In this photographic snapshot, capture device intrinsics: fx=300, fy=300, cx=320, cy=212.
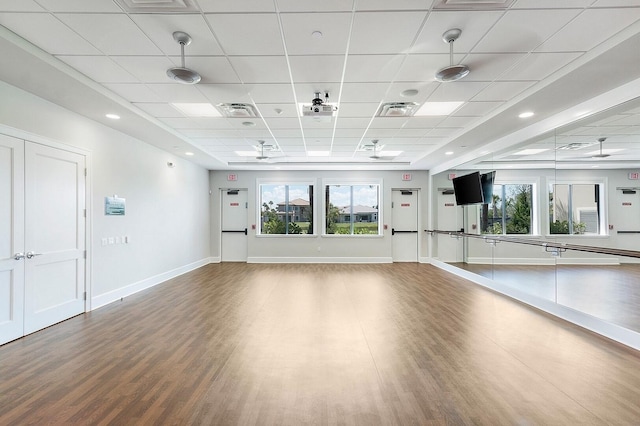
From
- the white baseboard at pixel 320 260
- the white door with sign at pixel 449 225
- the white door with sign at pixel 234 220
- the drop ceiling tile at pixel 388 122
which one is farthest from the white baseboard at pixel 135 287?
the white door with sign at pixel 449 225

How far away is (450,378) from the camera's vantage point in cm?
271

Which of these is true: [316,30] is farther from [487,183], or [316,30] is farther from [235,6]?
[487,183]

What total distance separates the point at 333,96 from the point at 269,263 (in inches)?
261

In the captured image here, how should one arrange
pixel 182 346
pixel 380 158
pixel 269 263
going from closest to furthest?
1. pixel 182 346
2. pixel 380 158
3. pixel 269 263

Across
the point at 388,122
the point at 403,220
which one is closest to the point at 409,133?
the point at 388,122

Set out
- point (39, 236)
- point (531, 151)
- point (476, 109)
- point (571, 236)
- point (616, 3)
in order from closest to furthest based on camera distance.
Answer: point (616, 3)
point (39, 236)
point (476, 109)
point (571, 236)
point (531, 151)

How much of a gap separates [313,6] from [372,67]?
120cm

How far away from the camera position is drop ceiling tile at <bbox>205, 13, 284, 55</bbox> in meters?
2.65

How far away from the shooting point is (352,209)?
1017 cm

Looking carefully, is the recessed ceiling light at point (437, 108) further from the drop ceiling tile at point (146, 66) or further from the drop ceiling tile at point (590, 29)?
the drop ceiling tile at point (146, 66)

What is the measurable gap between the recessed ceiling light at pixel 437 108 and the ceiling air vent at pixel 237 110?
271cm

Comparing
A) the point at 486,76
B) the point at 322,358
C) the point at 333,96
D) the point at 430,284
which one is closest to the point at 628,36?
the point at 486,76

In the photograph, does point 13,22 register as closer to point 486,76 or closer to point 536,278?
point 486,76

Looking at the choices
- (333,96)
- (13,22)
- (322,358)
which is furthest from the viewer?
(333,96)
